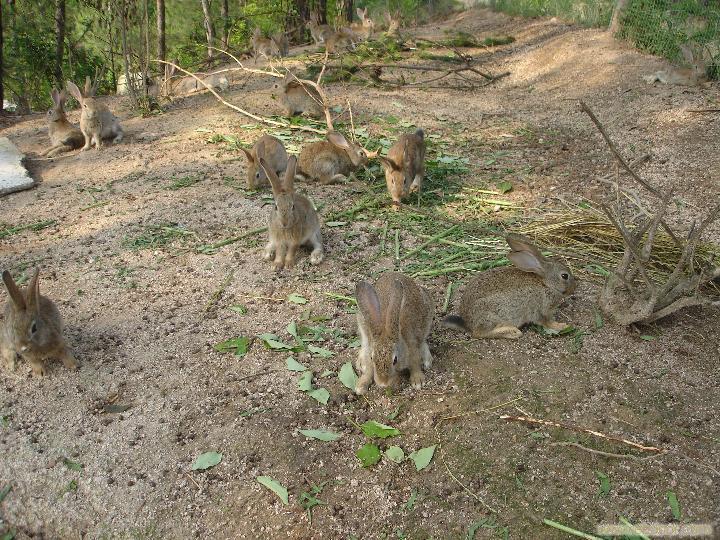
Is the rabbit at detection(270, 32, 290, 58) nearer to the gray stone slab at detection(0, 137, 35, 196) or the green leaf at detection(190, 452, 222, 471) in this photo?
the gray stone slab at detection(0, 137, 35, 196)

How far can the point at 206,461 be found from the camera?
398cm

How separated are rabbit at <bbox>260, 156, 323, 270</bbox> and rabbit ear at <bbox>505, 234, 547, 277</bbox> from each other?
210 cm

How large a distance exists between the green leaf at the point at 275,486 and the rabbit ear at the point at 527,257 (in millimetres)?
2454

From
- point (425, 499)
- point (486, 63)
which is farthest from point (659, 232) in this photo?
point (486, 63)

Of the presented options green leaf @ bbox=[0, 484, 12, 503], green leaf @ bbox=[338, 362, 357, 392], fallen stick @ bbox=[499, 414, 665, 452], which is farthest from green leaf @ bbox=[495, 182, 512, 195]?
green leaf @ bbox=[0, 484, 12, 503]

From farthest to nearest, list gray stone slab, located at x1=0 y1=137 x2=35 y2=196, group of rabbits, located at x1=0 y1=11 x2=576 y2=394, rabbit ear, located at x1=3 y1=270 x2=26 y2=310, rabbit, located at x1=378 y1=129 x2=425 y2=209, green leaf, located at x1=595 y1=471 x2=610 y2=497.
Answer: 1. gray stone slab, located at x1=0 y1=137 x2=35 y2=196
2. rabbit, located at x1=378 y1=129 x2=425 y2=209
3. rabbit ear, located at x1=3 y1=270 x2=26 y2=310
4. group of rabbits, located at x1=0 y1=11 x2=576 y2=394
5. green leaf, located at x1=595 y1=471 x2=610 y2=497

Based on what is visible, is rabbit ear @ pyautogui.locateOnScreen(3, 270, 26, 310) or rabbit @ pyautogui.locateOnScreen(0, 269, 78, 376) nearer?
rabbit ear @ pyautogui.locateOnScreen(3, 270, 26, 310)

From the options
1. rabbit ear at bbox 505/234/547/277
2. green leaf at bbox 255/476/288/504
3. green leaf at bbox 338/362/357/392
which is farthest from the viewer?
rabbit ear at bbox 505/234/547/277

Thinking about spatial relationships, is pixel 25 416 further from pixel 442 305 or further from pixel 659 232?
pixel 659 232

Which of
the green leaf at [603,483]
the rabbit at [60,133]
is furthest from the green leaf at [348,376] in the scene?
the rabbit at [60,133]

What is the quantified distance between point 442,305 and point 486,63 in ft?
40.3

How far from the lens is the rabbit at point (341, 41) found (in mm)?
17228

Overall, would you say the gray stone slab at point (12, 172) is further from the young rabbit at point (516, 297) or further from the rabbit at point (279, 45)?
the rabbit at point (279, 45)

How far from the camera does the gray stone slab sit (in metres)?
8.54
